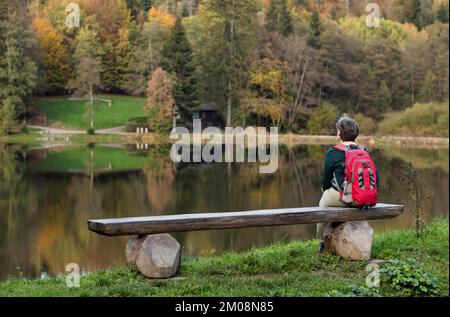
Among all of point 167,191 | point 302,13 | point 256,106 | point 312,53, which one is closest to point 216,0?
point 256,106

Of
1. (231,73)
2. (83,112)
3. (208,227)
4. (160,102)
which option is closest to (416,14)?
(231,73)

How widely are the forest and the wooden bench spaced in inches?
878

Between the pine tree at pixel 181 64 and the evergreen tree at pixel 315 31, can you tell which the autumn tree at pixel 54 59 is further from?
the evergreen tree at pixel 315 31

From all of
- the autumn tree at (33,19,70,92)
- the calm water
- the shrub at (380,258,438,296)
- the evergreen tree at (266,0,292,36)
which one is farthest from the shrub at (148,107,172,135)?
the shrub at (380,258,438,296)

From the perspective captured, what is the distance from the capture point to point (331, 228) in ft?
20.0

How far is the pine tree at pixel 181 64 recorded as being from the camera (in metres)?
34.5

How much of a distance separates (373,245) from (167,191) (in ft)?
33.9

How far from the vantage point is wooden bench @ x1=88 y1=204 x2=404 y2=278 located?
520 centimetres

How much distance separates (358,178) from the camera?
5750 mm

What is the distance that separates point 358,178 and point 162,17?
29.7m

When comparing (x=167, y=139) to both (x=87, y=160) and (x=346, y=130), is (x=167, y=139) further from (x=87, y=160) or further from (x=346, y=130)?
(x=346, y=130)

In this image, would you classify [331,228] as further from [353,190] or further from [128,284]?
[128,284]

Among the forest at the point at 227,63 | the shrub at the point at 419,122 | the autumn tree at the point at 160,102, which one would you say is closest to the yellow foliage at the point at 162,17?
the forest at the point at 227,63

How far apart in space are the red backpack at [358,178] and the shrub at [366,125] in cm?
3133
